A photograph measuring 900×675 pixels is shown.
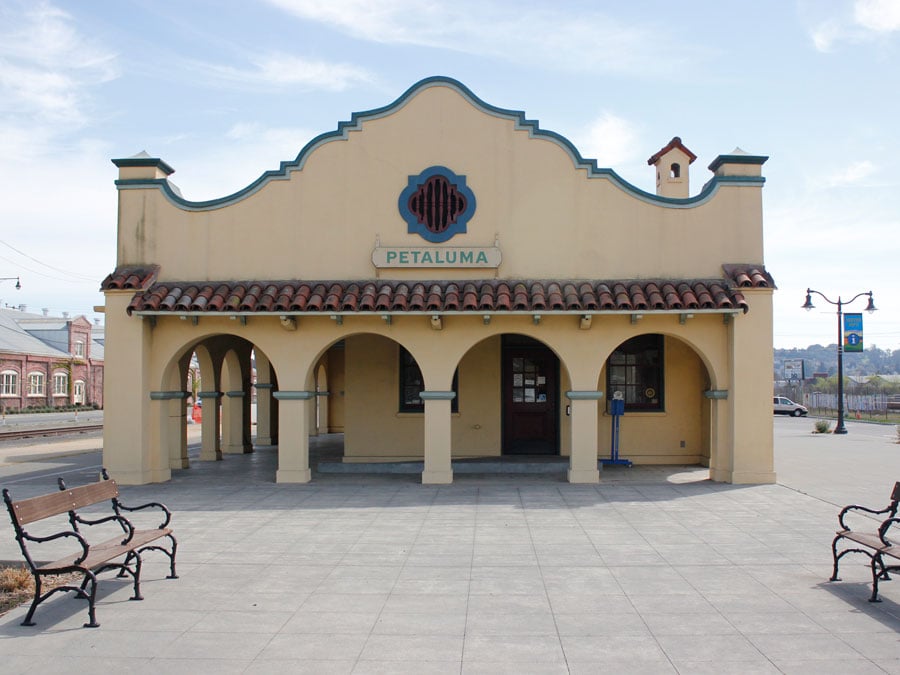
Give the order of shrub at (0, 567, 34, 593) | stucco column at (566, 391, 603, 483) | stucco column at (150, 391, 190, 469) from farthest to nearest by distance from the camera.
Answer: stucco column at (150, 391, 190, 469) < stucco column at (566, 391, 603, 483) < shrub at (0, 567, 34, 593)

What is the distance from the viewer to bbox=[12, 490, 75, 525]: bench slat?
6582 mm

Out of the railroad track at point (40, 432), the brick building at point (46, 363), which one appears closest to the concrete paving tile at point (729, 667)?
the railroad track at point (40, 432)

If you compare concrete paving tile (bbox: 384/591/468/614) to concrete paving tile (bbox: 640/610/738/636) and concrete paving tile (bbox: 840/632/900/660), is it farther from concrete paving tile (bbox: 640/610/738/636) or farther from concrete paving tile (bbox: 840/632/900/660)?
concrete paving tile (bbox: 840/632/900/660)

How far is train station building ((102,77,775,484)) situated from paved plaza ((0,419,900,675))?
1979mm

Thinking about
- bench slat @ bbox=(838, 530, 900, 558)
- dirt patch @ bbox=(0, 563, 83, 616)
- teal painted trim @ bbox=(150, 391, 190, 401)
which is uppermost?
teal painted trim @ bbox=(150, 391, 190, 401)

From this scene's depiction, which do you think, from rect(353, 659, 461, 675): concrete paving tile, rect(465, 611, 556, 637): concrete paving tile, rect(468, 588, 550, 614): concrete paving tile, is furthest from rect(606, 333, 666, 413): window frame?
rect(353, 659, 461, 675): concrete paving tile

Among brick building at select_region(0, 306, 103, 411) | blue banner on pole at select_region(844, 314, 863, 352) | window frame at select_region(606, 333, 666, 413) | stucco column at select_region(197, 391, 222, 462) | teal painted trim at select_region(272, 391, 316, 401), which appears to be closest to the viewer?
teal painted trim at select_region(272, 391, 316, 401)

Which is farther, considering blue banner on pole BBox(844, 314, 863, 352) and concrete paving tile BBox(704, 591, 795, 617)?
blue banner on pole BBox(844, 314, 863, 352)

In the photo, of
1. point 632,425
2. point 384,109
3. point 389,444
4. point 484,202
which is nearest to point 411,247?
point 484,202

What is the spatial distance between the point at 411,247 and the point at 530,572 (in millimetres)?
8008

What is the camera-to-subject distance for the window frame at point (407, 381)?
17266 mm

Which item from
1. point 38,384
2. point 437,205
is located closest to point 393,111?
point 437,205

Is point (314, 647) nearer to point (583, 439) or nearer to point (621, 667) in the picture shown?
point (621, 667)

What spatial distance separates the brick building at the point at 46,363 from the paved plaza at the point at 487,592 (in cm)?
4597
